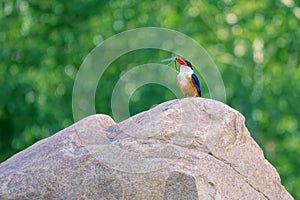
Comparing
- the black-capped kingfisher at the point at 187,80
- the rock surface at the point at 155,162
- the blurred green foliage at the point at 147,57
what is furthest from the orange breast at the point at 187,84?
the blurred green foliage at the point at 147,57

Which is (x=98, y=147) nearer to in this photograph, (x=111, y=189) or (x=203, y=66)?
(x=111, y=189)

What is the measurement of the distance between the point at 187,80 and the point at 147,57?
8798mm

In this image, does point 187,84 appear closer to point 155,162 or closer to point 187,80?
point 187,80

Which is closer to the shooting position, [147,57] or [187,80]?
[187,80]

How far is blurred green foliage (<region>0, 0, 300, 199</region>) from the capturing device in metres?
17.1

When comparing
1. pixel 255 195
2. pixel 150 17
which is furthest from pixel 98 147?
pixel 150 17

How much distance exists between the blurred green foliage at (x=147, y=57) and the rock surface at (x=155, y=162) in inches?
304

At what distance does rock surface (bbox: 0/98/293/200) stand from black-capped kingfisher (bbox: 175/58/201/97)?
14cm

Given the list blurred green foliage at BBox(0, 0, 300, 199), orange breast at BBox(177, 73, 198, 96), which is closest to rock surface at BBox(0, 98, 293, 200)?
orange breast at BBox(177, 73, 198, 96)

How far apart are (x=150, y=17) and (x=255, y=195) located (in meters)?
9.76

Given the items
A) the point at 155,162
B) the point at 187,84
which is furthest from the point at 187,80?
the point at 155,162

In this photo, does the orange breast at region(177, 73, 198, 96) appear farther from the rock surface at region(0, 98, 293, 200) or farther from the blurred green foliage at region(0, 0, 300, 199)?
the blurred green foliage at region(0, 0, 300, 199)

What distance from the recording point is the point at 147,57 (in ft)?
57.0

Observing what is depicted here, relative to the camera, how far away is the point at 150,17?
1778cm
